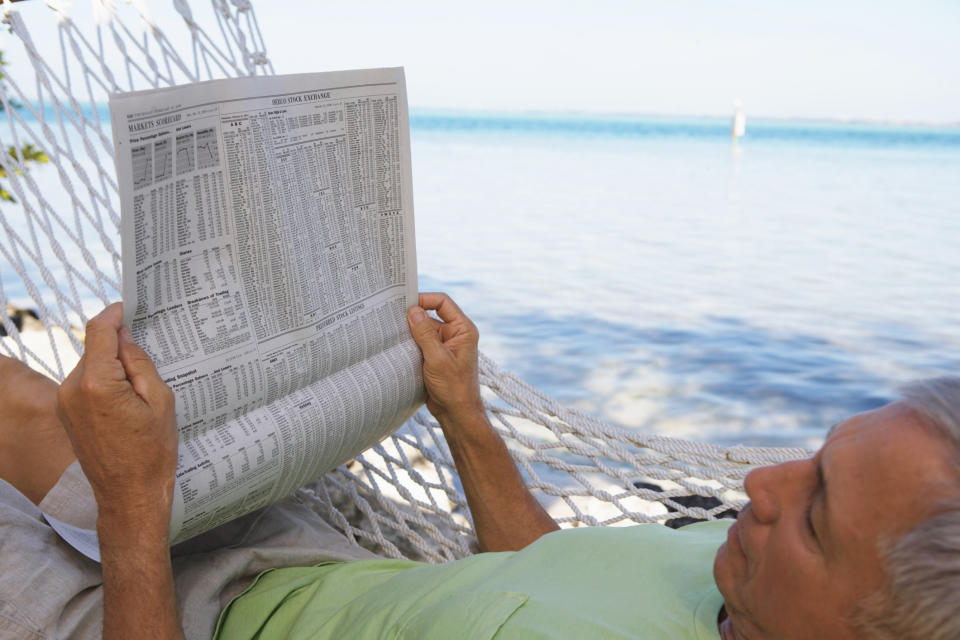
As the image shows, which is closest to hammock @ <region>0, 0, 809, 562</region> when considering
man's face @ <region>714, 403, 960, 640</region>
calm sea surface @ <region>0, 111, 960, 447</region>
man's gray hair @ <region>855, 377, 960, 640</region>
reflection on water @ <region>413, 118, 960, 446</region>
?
calm sea surface @ <region>0, 111, 960, 447</region>

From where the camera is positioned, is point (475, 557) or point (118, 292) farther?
point (118, 292)

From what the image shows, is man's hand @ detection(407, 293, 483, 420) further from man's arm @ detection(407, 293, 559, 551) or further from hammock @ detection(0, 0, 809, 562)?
hammock @ detection(0, 0, 809, 562)

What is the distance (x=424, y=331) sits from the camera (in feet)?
3.67

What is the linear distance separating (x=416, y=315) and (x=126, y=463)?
1.43 feet

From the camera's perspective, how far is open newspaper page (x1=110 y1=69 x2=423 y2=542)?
0.78 metres

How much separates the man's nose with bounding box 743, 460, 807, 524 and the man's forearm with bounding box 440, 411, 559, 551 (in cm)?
50

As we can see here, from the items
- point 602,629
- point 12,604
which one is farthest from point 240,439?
point 602,629

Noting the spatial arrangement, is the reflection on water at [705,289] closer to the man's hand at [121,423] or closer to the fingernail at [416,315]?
the fingernail at [416,315]

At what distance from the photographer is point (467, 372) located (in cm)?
116

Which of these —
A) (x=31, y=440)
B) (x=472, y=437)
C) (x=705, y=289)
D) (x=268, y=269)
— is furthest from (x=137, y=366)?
(x=705, y=289)

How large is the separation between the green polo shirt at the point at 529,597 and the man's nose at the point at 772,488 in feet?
0.42

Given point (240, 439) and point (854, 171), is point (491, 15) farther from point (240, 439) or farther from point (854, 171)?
point (240, 439)

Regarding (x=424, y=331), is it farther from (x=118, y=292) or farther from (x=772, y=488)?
(x=772, y=488)

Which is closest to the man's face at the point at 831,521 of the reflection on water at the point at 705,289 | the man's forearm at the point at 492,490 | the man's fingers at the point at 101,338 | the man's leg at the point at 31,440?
the man's forearm at the point at 492,490
